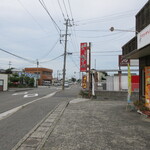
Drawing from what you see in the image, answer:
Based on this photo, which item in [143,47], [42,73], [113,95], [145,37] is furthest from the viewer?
[42,73]

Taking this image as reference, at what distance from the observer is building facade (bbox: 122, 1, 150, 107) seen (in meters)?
7.25

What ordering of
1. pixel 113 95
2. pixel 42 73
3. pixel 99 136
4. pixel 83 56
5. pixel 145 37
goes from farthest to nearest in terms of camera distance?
1. pixel 42 73
2. pixel 83 56
3. pixel 113 95
4. pixel 145 37
5. pixel 99 136

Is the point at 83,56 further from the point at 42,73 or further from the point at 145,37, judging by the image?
the point at 42,73

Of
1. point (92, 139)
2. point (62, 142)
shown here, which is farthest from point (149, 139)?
point (62, 142)

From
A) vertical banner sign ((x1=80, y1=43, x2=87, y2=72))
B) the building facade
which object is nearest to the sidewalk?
the building facade

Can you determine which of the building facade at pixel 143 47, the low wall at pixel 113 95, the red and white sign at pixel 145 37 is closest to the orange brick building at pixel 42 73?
the low wall at pixel 113 95

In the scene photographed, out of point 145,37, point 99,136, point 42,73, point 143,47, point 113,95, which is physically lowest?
point 99,136

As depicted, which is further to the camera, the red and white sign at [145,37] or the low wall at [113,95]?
the low wall at [113,95]

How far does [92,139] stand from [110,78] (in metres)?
13.5

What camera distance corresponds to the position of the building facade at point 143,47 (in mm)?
7252

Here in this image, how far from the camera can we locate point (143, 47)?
7.05m

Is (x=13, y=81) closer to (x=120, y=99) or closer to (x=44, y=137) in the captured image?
(x=120, y=99)

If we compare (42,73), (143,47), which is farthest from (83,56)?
(42,73)

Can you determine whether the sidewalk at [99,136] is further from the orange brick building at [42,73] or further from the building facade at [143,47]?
the orange brick building at [42,73]
